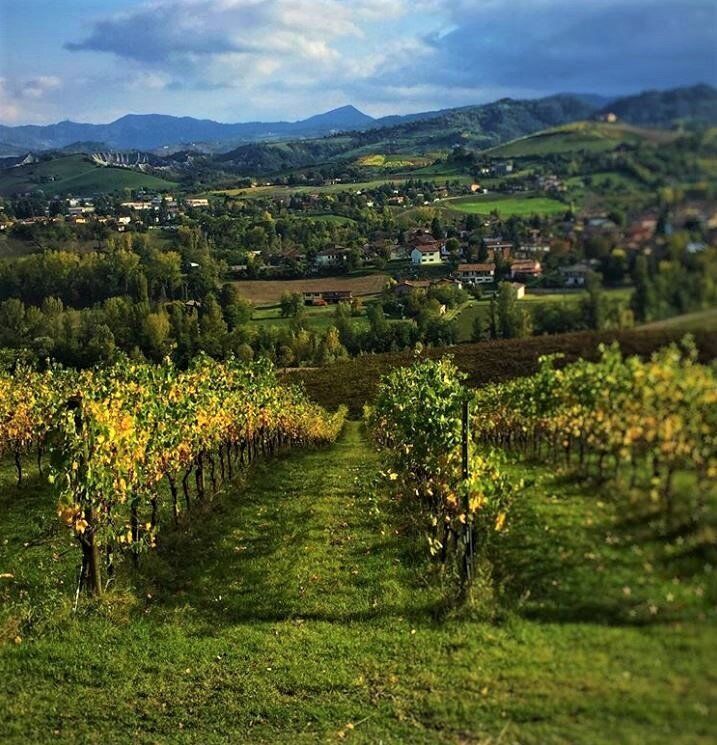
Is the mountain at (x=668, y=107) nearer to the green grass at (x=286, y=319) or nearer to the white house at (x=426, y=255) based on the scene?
the white house at (x=426, y=255)

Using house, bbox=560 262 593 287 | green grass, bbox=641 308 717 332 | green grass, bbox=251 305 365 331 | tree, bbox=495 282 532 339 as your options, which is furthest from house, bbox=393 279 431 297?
green grass, bbox=641 308 717 332

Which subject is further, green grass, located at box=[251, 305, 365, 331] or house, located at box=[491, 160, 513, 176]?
green grass, located at box=[251, 305, 365, 331]

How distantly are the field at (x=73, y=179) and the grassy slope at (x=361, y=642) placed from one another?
1901 inches

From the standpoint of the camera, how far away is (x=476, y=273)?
8.21 meters

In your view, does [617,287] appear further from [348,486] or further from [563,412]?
[348,486]

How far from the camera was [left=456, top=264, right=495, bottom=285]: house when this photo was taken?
293 inches

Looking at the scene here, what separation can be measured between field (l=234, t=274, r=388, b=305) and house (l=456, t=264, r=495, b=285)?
5.41m

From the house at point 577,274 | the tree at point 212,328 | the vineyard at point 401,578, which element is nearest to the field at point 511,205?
the house at point 577,274

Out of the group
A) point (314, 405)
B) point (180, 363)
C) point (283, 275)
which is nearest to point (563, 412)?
point (180, 363)

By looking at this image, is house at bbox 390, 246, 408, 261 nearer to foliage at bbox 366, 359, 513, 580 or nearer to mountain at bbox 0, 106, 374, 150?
foliage at bbox 366, 359, 513, 580

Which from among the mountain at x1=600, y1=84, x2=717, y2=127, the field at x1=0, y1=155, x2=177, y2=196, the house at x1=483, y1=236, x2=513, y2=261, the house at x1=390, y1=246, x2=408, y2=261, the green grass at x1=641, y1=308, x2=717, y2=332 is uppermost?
the field at x1=0, y1=155, x2=177, y2=196

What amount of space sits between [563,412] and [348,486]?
10945 mm

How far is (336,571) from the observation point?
33.1 ft

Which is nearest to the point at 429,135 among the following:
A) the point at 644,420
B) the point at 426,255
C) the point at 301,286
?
the point at 301,286
